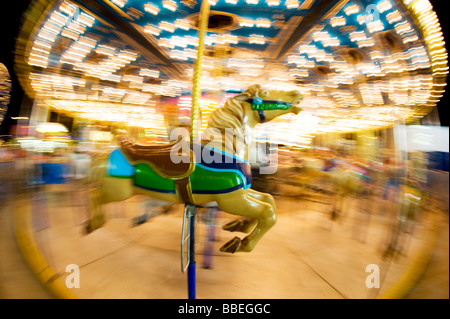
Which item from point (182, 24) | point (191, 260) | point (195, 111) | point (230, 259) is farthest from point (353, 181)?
point (182, 24)

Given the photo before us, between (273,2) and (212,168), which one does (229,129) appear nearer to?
(212,168)

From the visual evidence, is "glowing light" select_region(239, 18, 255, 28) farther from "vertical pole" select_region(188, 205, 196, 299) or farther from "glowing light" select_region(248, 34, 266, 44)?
"vertical pole" select_region(188, 205, 196, 299)

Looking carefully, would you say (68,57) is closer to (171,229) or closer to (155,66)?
(155,66)

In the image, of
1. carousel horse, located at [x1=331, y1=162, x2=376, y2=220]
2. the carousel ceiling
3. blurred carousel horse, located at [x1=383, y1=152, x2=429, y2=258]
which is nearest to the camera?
the carousel ceiling

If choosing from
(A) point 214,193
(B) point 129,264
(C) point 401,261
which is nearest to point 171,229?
(B) point 129,264

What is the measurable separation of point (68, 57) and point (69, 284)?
6.29 feet

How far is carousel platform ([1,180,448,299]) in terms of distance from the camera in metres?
1.55

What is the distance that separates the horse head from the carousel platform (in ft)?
4.06

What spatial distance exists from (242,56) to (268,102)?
126 cm

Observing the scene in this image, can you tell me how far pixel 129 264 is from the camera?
186 cm

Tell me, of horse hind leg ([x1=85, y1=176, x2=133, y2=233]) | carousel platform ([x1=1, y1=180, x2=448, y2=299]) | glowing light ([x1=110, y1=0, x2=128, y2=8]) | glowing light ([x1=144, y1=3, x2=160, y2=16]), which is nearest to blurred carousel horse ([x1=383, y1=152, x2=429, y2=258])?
carousel platform ([x1=1, y1=180, x2=448, y2=299])

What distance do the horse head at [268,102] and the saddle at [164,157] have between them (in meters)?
0.53

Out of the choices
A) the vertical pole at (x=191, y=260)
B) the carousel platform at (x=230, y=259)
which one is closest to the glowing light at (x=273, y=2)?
the vertical pole at (x=191, y=260)

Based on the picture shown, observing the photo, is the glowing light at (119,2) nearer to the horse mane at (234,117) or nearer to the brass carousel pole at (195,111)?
the brass carousel pole at (195,111)
